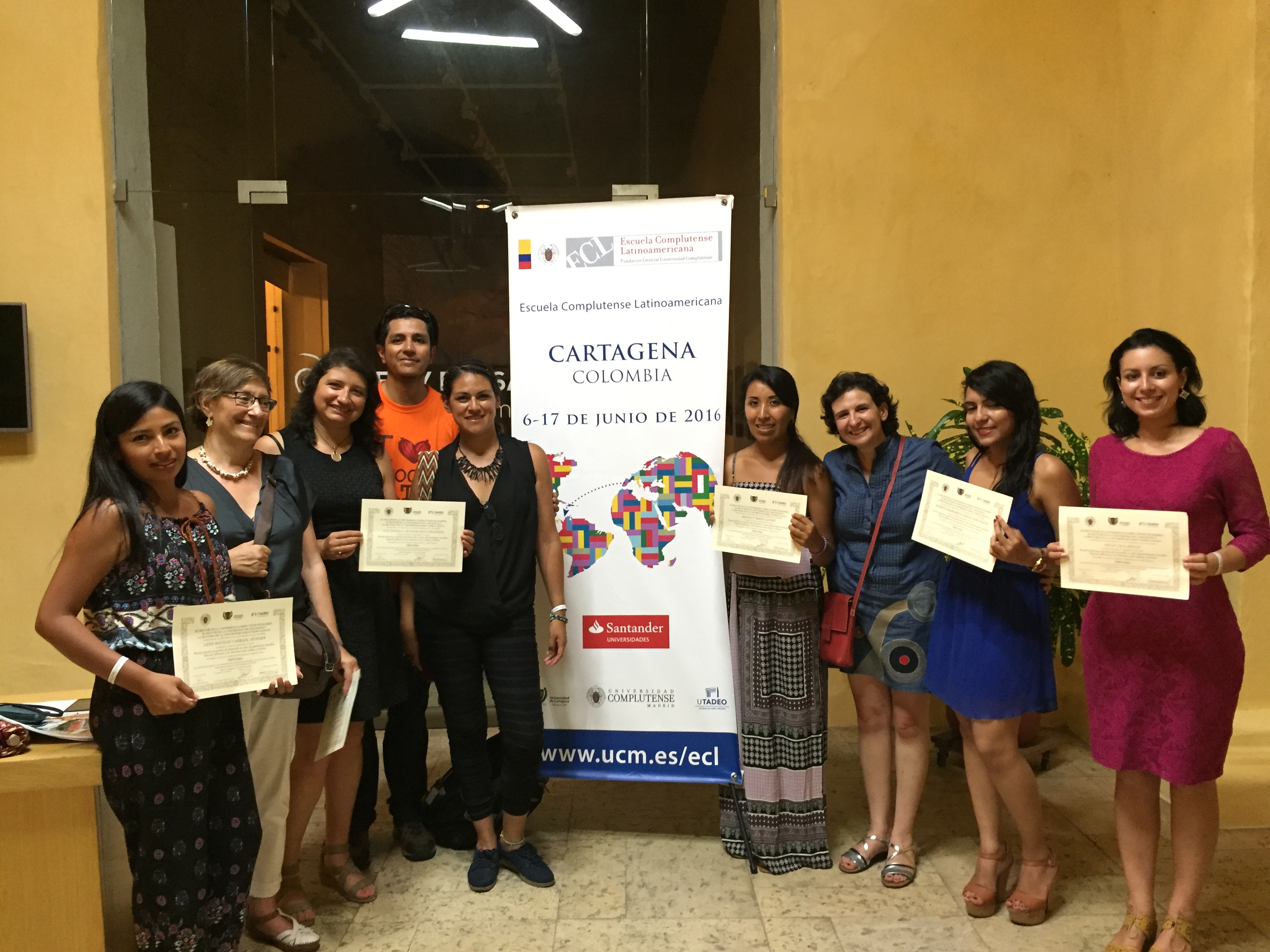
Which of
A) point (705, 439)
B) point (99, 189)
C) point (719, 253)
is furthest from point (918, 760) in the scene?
point (99, 189)

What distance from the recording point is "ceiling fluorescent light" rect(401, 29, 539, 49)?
4.05 meters

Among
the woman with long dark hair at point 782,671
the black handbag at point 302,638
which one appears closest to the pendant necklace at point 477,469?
the black handbag at point 302,638

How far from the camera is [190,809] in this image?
1.94m

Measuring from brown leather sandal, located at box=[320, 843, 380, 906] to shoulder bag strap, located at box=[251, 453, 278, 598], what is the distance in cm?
103

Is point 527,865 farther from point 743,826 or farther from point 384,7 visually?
point 384,7

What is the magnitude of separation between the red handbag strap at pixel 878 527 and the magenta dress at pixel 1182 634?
578mm

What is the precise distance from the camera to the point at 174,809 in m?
1.92

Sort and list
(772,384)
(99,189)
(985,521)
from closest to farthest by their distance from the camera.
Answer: (985,521)
(772,384)
(99,189)

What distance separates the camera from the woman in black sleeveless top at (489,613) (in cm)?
A: 258

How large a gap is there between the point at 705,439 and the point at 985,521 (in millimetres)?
979

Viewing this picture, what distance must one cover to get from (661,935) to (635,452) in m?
1.51

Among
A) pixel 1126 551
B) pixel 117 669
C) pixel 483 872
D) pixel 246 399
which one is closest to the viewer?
pixel 117 669

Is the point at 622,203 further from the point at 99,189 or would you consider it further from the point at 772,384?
the point at 99,189

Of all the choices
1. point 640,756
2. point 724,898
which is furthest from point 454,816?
point 724,898
